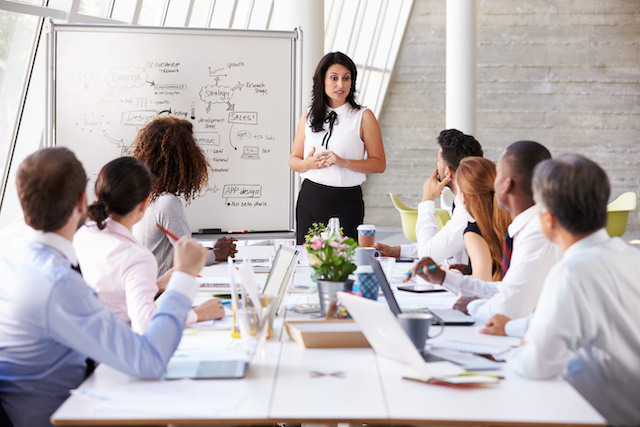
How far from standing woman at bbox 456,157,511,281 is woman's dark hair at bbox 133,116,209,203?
1246 mm

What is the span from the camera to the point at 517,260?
2318 mm

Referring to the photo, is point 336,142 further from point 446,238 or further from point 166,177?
point 166,177

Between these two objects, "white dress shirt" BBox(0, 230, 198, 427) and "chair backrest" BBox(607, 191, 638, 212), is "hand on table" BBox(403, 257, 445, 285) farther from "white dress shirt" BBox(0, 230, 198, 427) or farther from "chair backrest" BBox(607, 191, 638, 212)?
"chair backrest" BBox(607, 191, 638, 212)

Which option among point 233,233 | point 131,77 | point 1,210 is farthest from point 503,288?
point 1,210

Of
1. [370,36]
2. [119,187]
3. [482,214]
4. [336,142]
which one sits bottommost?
[482,214]

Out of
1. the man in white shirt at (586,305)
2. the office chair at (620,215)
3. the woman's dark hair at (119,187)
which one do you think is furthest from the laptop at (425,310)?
the office chair at (620,215)

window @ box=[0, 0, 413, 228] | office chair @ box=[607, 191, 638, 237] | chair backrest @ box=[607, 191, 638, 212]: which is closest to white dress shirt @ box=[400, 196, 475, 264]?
window @ box=[0, 0, 413, 228]

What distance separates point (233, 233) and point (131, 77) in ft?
4.03

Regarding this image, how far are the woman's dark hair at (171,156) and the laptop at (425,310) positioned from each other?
4.52ft

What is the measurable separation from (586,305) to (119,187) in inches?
57.9

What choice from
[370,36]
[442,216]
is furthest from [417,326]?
[370,36]

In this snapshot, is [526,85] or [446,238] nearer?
[446,238]

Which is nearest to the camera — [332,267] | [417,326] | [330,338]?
[417,326]

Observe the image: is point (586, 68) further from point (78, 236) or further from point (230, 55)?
point (78, 236)
